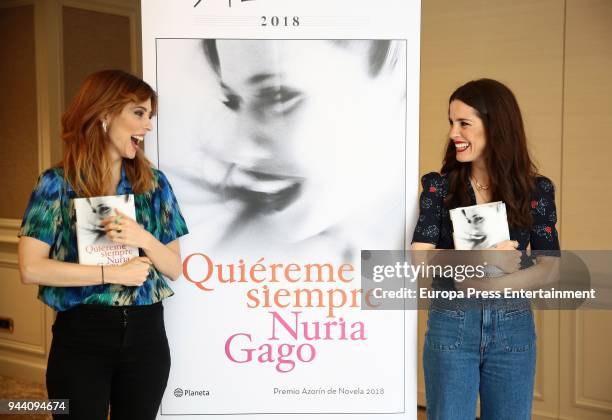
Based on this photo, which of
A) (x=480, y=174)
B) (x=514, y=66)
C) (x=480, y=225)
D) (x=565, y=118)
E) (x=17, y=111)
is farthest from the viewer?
(x=17, y=111)

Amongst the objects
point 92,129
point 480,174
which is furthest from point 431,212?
point 92,129

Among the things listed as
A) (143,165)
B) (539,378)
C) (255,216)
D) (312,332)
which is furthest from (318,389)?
(539,378)

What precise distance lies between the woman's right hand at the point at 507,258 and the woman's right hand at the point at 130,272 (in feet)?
3.14

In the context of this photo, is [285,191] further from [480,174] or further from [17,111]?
[17,111]

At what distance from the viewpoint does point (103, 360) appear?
1.76 m

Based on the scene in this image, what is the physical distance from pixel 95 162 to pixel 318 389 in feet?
3.25

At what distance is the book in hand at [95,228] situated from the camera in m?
1.76

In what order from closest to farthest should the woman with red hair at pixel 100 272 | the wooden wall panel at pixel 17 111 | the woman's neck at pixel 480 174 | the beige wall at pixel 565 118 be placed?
the woman with red hair at pixel 100 272, the woman's neck at pixel 480 174, the beige wall at pixel 565 118, the wooden wall panel at pixel 17 111

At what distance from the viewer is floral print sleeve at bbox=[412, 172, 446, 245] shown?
6.35 feet

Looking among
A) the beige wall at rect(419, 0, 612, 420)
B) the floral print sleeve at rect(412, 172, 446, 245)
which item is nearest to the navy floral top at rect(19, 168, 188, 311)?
the floral print sleeve at rect(412, 172, 446, 245)

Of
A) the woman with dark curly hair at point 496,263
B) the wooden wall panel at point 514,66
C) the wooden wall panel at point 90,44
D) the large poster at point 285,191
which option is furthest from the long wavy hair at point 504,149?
the wooden wall panel at point 90,44

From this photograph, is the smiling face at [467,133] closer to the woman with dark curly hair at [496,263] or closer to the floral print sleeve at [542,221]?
the woman with dark curly hair at [496,263]

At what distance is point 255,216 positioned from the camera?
212 centimetres

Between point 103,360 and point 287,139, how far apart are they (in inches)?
33.3
